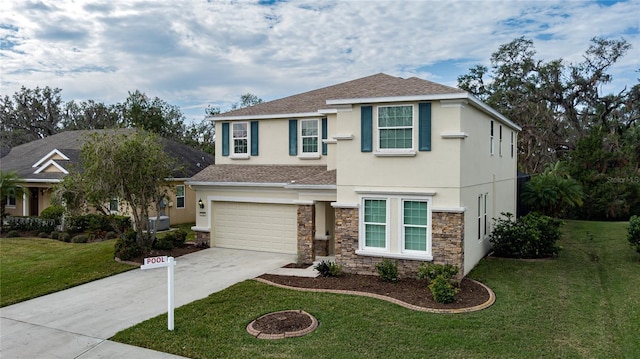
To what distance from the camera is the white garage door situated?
14906 mm

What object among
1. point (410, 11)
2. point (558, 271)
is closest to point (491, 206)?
point (558, 271)

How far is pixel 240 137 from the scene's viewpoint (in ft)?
Answer: 57.4

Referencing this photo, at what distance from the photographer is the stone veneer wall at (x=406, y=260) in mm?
10531

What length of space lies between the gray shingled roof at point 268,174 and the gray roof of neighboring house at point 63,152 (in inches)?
205

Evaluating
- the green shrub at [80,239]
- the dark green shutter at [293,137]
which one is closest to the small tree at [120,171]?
the green shrub at [80,239]

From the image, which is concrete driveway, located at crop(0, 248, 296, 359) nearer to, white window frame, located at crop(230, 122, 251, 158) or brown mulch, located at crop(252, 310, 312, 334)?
brown mulch, located at crop(252, 310, 312, 334)

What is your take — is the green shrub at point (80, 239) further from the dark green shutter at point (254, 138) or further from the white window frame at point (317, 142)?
the white window frame at point (317, 142)

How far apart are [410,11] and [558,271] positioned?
8.86m

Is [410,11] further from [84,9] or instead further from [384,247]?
[84,9]

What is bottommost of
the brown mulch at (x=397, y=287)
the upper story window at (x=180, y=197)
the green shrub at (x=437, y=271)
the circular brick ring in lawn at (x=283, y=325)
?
the circular brick ring in lawn at (x=283, y=325)

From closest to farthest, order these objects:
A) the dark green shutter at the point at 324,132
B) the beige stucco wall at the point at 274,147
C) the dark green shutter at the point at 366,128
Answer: the dark green shutter at the point at 366,128 < the dark green shutter at the point at 324,132 < the beige stucco wall at the point at 274,147

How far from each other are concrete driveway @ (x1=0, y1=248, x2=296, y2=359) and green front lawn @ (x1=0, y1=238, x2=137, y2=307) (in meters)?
0.57

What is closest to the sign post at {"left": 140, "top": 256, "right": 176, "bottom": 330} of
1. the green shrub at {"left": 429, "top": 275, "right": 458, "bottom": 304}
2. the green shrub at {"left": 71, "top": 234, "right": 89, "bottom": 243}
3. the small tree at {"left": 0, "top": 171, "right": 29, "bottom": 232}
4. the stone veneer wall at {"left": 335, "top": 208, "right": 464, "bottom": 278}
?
the stone veneer wall at {"left": 335, "top": 208, "right": 464, "bottom": 278}

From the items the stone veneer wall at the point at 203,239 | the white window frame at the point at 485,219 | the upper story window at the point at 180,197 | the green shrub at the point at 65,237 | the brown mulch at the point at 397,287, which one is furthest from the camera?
the upper story window at the point at 180,197
